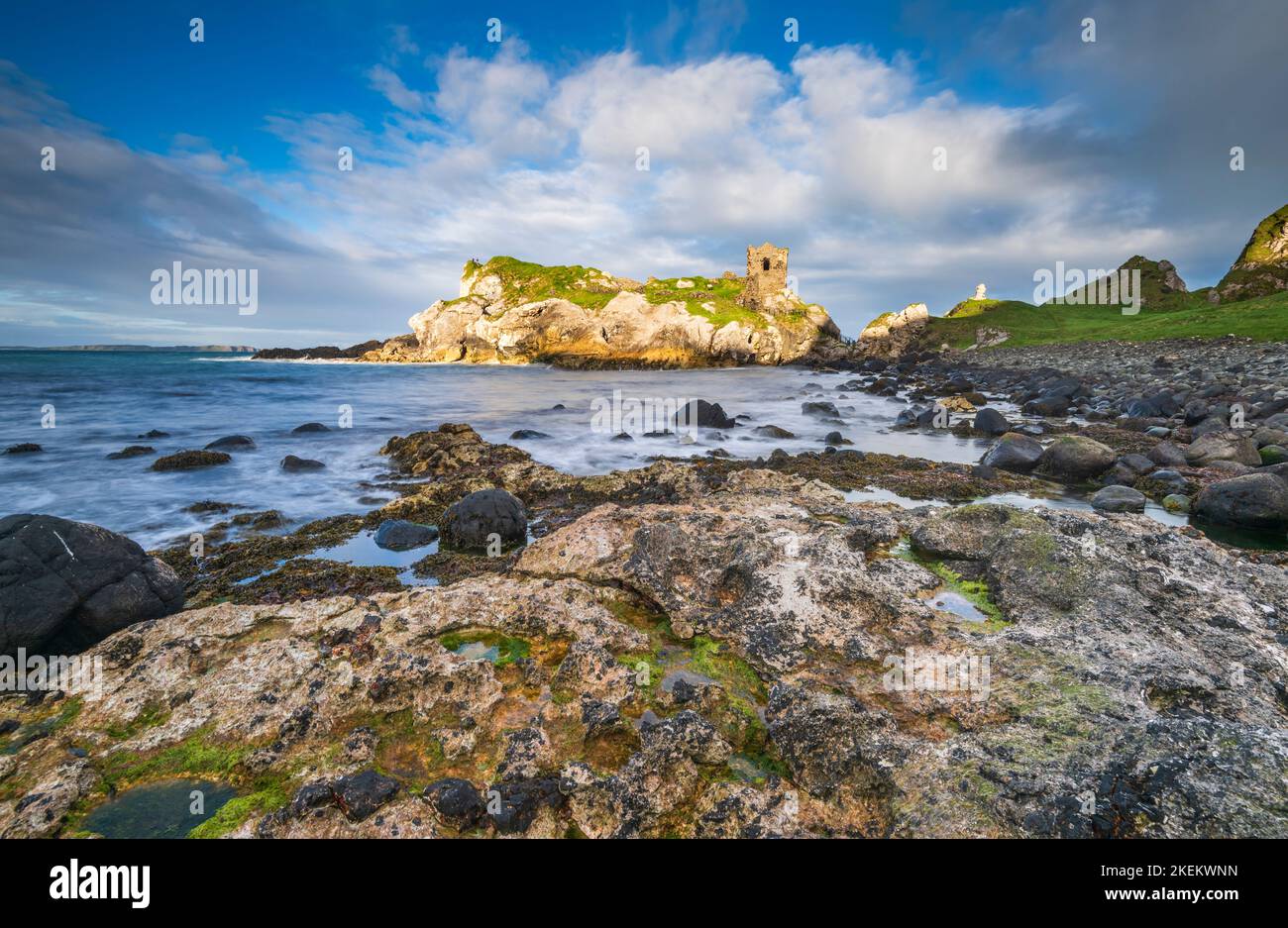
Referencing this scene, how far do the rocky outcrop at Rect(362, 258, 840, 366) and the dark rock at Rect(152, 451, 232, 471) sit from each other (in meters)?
74.6

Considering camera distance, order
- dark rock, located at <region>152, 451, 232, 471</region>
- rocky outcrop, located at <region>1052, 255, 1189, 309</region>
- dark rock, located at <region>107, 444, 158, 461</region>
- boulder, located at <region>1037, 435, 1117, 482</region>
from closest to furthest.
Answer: boulder, located at <region>1037, 435, 1117, 482</region> → dark rock, located at <region>152, 451, 232, 471</region> → dark rock, located at <region>107, 444, 158, 461</region> → rocky outcrop, located at <region>1052, 255, 1189, 309</region>

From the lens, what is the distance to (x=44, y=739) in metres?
4.38

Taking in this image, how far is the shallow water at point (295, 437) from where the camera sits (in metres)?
13.6

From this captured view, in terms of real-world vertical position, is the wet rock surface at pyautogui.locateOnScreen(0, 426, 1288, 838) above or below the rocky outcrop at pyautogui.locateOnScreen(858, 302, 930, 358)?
below

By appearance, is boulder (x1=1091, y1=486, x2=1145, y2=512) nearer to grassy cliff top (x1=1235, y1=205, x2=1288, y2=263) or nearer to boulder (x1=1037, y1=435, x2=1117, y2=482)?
boulder (x1=1037, y1=435, x2=1117, y2=482)

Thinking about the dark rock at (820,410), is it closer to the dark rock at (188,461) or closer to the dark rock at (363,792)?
A: the dark rock at (188,461)

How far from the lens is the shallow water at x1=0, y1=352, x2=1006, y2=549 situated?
13625 mm

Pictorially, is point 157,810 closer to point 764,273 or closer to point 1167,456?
point 1167,456

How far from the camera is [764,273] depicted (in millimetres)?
99062

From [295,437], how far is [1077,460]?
28.3 metres

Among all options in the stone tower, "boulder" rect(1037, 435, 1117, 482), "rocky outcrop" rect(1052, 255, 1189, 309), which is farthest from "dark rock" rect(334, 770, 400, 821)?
"rocky outcrop" rect(1052, 255, 1189, 309)
